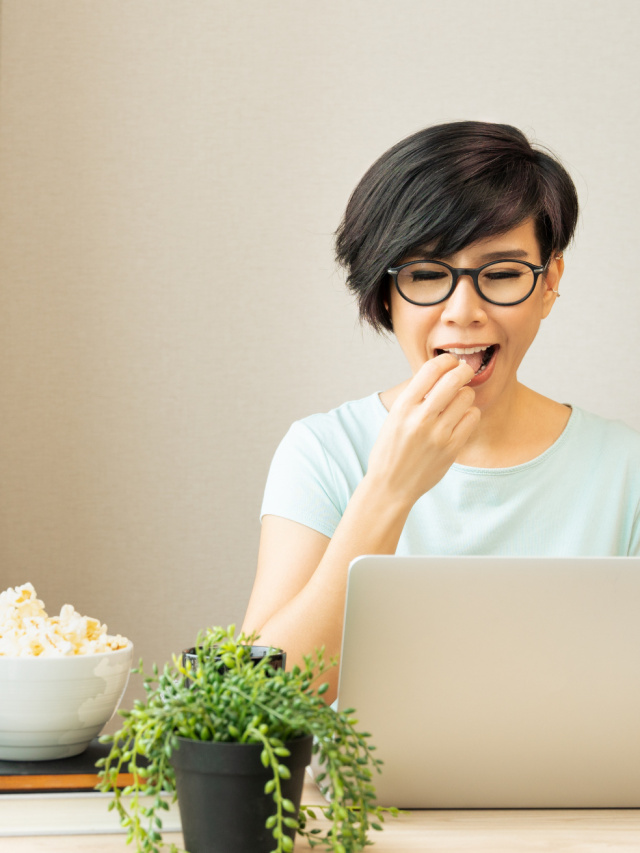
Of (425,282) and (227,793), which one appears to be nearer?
(227,793)

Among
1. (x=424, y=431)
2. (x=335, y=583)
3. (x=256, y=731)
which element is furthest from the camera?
(x=424, y=431)

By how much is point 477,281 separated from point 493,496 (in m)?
0.39

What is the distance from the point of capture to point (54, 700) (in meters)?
0.81

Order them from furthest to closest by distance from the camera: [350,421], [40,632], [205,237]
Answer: [205,237], [350,421], [40,632]

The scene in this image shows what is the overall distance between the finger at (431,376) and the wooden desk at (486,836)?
0.62 meters

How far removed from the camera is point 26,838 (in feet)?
2.27

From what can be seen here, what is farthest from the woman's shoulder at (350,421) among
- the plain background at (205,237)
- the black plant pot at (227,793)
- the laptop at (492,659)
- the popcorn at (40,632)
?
the black plant pot at (227,793)

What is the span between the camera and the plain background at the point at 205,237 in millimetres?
2076

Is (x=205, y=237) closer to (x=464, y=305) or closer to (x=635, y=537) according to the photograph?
(x=464, y=305)

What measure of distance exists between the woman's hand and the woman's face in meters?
0.09

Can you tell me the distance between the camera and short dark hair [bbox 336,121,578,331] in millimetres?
1356

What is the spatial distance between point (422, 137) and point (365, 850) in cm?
109

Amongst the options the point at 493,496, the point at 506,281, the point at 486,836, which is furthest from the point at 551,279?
the point at 486,836

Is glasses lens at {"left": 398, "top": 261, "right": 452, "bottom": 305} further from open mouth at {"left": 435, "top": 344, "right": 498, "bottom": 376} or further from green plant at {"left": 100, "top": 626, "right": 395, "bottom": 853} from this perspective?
green plant at {"left": 100, "top": 626, "right": 395, "bottom": 853}
